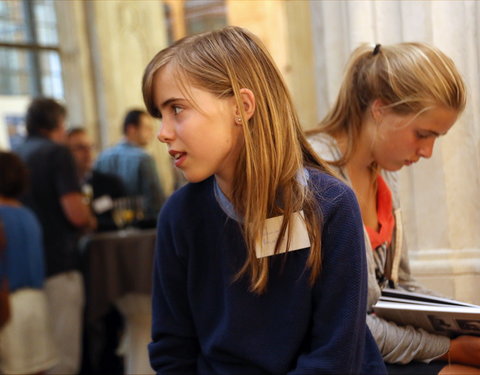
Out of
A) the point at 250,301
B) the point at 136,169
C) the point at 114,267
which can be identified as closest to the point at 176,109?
the point at 250,301

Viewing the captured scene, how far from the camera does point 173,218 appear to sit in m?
1.48

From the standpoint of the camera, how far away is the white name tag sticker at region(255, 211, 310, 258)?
1.32 meters

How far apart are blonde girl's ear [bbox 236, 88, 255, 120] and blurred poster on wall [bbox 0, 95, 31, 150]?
5970 mm

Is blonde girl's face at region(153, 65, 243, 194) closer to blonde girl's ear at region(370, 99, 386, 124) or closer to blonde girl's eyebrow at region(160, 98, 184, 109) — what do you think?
blonde girl's eyebrow at region(160, 98, 184, 109)

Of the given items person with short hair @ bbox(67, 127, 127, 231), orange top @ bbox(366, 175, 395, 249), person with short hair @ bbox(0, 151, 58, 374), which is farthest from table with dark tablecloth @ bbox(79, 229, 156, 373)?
orange top @ bbox(366, 175, 395, 249)

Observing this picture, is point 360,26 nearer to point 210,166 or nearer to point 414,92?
point 414,92

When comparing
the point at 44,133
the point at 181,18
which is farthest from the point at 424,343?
the point at 181,18

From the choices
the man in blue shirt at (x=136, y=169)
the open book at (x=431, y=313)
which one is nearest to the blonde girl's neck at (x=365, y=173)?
the open book at (x=431, y=313)

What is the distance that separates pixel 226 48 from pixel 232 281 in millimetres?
446

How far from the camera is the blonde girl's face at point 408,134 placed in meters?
1.62

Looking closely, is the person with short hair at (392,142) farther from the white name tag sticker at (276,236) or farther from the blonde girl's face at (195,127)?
the blonde girl's face at (195,127)

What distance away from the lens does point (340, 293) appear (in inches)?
51.6

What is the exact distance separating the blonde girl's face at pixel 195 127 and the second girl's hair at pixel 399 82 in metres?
0.46

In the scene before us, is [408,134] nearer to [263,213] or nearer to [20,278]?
[263,213]
